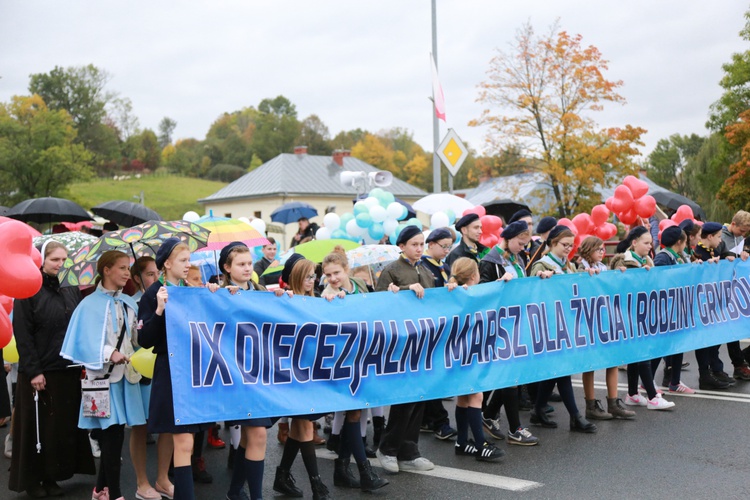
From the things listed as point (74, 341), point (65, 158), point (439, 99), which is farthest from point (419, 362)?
point (65, 158)

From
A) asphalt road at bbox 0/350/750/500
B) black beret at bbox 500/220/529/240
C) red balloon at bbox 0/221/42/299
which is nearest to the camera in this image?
red balloon at bbox 0/221/42/299

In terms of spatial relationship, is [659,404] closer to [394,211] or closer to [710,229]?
[710,229]

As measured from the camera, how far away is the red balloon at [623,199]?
12.5m

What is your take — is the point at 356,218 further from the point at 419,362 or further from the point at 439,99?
the point at 419,362

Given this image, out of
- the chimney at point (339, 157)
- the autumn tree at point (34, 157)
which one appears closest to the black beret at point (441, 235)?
the autumn tree at point (34, 157)

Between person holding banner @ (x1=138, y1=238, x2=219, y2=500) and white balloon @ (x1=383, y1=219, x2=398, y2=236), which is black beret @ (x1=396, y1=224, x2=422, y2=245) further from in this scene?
white balloon @ (x1=383, y1=219, x2=398, y2=236)

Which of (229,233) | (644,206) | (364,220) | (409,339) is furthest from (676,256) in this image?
Result: (364,220)

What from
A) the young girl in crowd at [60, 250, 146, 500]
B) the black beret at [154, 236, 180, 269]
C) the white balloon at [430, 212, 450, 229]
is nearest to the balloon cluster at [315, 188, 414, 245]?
the white balloon at [430, 212, 450, 229]

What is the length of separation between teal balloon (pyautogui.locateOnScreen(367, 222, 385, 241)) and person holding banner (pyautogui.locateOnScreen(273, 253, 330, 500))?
9.23 m

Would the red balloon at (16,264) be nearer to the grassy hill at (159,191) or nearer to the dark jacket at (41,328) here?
the dark jacket at (41,328)

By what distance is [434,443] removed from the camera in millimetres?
7883

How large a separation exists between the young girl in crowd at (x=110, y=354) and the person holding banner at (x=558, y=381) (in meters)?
3.90

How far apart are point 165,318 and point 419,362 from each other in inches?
91.8

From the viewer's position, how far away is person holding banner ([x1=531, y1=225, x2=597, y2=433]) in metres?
7.97
